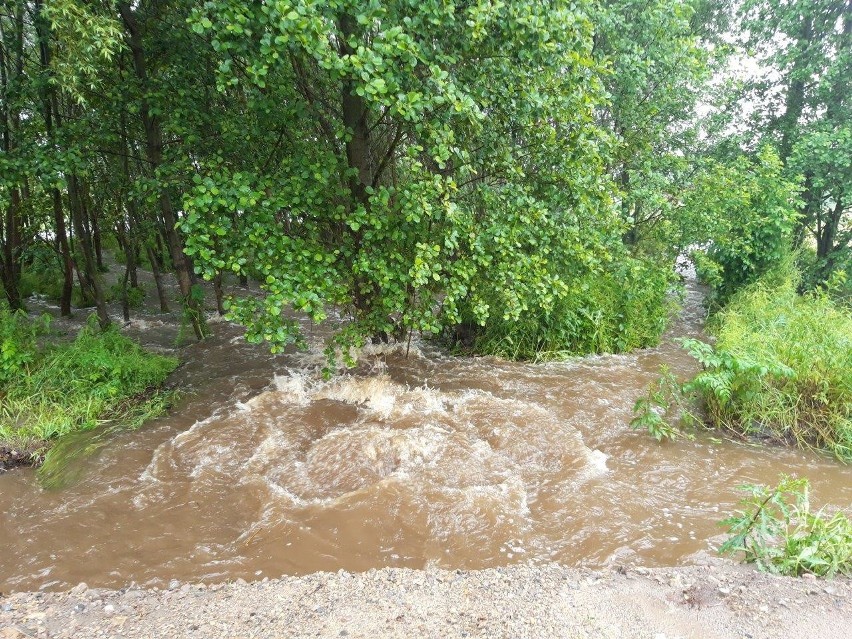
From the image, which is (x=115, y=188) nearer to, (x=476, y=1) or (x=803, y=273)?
(x=476, y=1)

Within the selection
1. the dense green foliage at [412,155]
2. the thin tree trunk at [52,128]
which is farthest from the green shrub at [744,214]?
the thin tree trunk at [52,128]

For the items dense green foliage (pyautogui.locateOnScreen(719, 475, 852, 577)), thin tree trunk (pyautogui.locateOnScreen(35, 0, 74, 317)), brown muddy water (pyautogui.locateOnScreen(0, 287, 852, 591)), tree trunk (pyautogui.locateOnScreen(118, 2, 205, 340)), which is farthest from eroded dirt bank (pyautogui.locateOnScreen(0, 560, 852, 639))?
thin tree trunk (pyautogui.locateOnScreen(35, 0, 74, 317))

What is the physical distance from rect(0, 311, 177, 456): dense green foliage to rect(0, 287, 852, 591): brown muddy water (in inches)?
17.5

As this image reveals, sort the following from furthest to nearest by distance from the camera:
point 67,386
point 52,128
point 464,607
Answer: point 52,128
point 67,386
point 464,607

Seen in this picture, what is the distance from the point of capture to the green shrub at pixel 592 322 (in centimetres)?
831

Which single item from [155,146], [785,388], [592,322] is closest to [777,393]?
[785,388]

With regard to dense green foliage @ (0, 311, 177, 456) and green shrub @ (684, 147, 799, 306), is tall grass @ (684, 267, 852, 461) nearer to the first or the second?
green shrub @ (684, 147, 799, 306)

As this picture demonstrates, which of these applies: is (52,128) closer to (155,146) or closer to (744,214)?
(155,146)

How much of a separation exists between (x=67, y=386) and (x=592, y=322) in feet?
24.9

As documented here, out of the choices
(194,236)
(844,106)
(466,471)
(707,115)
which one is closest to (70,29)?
(194,236)

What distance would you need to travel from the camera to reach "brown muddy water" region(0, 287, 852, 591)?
3.71 meters

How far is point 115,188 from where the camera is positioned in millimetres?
10125

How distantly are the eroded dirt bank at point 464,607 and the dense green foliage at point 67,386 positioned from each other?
2.79 m

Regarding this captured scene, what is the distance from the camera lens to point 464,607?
3.02 m
